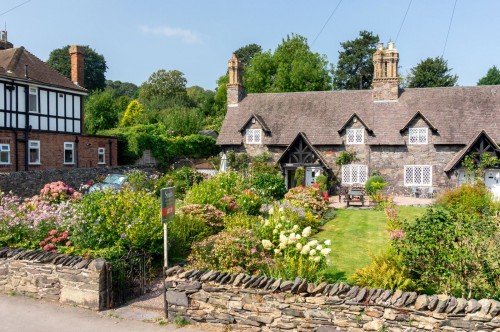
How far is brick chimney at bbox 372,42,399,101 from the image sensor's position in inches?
1147

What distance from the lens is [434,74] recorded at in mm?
56562

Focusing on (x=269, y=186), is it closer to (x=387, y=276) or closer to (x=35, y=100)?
(x=387, y=276)

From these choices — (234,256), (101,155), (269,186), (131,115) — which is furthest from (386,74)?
(131,115)

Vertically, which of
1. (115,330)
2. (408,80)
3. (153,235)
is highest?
(408,80)

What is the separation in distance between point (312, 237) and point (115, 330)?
8.04 m

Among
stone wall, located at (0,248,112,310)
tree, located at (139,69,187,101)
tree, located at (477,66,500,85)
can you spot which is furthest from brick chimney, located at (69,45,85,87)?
tree, located at (477,66,500,85)

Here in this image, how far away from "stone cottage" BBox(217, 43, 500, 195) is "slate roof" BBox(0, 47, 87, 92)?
12.0 m

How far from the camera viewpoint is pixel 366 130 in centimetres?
2852

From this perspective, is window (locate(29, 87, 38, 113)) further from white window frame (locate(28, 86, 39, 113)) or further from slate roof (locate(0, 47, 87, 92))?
slate roof (locate(0, 47, 87, 92))

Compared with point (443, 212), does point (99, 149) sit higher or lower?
higher

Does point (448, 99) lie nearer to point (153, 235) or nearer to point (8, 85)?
point (153, 235)

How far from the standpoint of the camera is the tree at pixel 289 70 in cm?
4859

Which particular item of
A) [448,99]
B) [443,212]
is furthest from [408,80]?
[443,212]

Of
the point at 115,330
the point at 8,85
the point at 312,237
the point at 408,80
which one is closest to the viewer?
the point at 115,330
